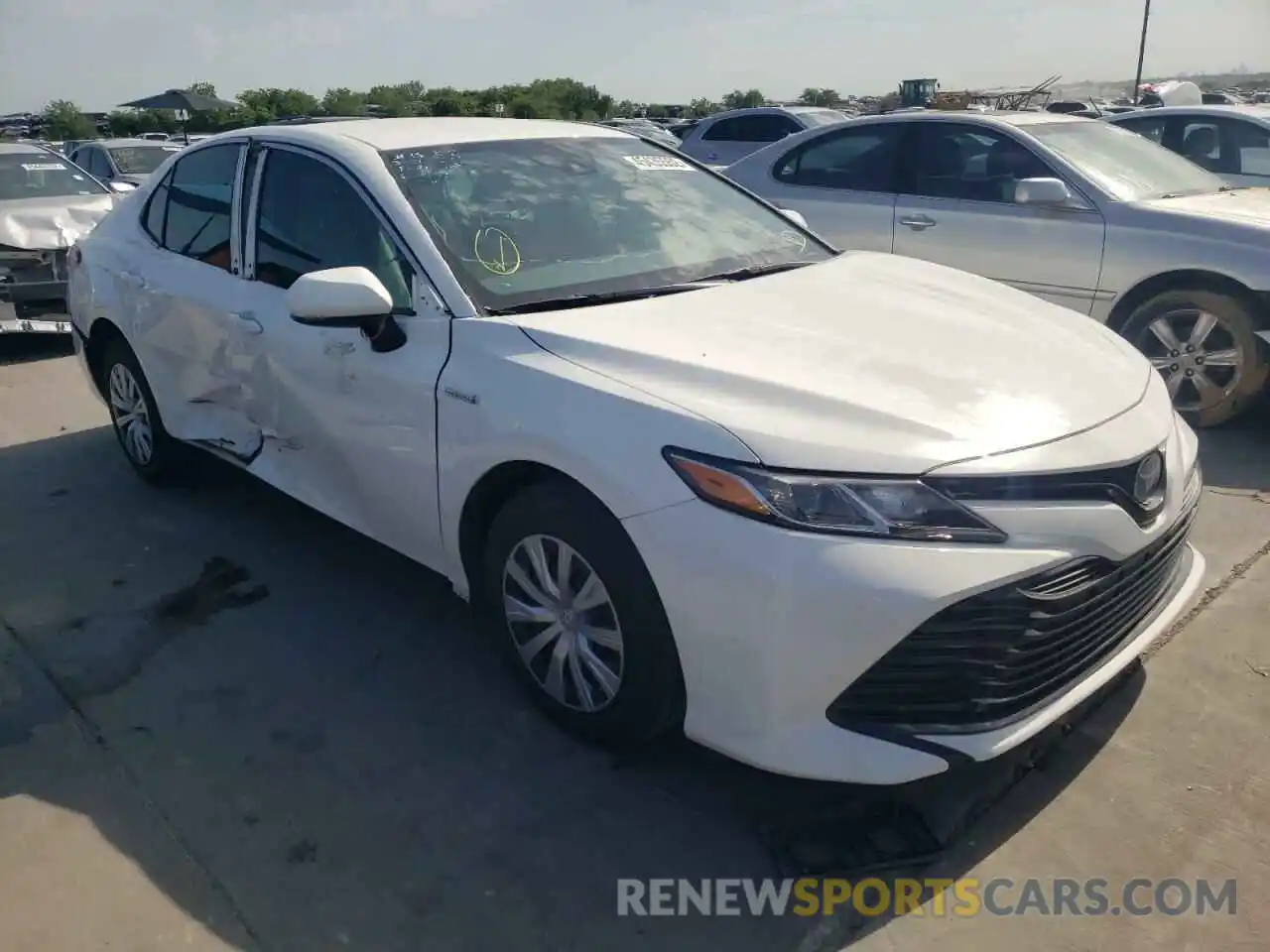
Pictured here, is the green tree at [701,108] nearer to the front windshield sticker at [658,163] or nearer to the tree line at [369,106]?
the tree line at [369,106]

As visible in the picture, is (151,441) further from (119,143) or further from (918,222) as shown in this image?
(119,143)

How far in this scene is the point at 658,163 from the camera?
409 cm

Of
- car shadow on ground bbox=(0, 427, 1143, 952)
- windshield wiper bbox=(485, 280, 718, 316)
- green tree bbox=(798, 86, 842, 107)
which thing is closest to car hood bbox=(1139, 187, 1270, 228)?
car shadow on ground bbox=(0, 427, 1143, 952)

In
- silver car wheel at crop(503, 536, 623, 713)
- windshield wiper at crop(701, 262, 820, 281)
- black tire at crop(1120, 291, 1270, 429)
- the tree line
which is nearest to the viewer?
silver car wheel at crop(503, 536, 623, 713)

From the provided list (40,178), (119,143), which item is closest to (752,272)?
(40,178)

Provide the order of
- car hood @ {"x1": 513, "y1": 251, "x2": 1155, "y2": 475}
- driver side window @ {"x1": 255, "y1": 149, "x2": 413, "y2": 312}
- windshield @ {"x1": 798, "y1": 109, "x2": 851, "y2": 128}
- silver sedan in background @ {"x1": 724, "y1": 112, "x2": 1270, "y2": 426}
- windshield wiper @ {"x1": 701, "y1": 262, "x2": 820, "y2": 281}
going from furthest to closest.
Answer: windshield @ {"x1": 798, "y1": 109, "x2": 851, "y2": 128} → silver sedan in background @ {"x1": 724, "y1": 112, "x2": 1270, "y2": 426} → windshield wiper @ {"x1": 701, "y1": 262, "x2": 820, "y2": 281} → driver side window @ {"x1": 255, "y1": 149, "x2": 413, "y2": 312} → car hood @ {"x1": 513, "y1": 251, "x2": 1155, "y2": 475}

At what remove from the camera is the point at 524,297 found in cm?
Answer: 316

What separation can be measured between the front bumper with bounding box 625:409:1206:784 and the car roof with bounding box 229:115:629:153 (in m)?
1.87

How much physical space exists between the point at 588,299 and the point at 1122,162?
4.53 m

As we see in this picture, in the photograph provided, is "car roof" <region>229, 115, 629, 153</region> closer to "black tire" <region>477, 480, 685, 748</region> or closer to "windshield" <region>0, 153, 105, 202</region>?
"black tire" <region>477, 480, 685, 748</region>

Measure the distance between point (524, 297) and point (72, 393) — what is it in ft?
17.0

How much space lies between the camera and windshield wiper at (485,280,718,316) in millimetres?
3100

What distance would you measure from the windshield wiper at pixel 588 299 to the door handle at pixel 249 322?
118 cm

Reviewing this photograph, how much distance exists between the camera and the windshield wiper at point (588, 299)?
3100 millimetres
